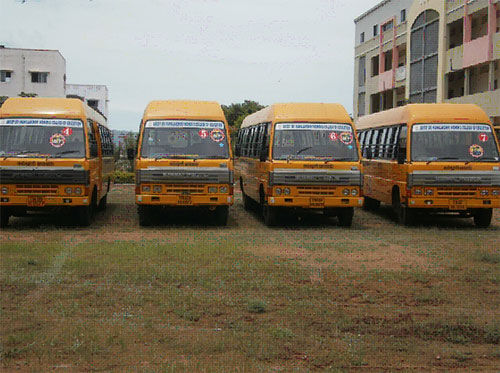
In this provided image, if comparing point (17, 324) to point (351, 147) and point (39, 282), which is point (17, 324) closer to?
point (39, 282)

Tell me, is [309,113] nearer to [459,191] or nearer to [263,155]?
[263,155]

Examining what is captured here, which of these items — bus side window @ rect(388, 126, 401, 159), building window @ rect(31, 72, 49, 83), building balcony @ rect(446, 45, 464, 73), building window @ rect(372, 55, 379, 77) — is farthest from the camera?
building window @ rect(31, 72, 49, 83)

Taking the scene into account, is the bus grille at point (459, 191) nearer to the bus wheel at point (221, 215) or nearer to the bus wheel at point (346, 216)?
the bus wheel at point (346, 216)

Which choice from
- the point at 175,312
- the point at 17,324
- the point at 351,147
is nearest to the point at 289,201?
the point at 351,147

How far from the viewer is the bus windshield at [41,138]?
13.8 meters

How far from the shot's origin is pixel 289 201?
14.4 m

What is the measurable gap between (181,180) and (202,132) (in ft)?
3.98

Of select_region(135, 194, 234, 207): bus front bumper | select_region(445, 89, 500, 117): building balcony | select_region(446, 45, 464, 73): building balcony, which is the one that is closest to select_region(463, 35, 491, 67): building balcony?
select_region(446, 45, 464, 73): building balcony

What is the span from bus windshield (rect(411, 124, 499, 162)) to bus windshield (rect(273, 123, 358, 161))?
1.44 metres

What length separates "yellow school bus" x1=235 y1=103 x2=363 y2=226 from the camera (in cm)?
1435

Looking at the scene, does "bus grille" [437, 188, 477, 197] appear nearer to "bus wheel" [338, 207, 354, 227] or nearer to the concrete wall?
"bus wheel" [338, 207, 354, 227]

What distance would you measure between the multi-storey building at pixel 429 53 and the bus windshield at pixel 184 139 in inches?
735

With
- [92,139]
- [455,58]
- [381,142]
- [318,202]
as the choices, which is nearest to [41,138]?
[92,139]

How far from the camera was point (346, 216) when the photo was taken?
1513cm
